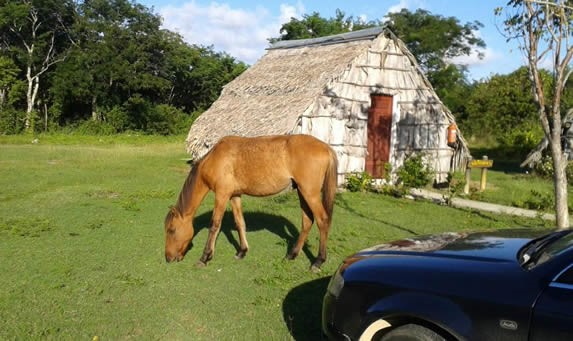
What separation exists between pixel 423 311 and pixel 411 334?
0.63 ft

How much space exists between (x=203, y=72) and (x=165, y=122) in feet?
17.1

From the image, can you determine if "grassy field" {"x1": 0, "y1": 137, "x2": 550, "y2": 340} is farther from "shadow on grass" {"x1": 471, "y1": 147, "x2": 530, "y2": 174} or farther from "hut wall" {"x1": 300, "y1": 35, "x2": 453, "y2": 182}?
"shadow on grass" {"x1": 471, "y1": 147, "x2": 530, "y2": 174}

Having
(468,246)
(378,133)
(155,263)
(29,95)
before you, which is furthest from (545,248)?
(29,95)

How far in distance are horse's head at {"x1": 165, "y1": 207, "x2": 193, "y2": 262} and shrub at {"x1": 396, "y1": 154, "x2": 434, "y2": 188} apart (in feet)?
25.2

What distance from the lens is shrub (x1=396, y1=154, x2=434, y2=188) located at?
12.8 metres

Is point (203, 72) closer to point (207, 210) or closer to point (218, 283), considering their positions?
point (207, 210)

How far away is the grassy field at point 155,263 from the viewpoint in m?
4.53

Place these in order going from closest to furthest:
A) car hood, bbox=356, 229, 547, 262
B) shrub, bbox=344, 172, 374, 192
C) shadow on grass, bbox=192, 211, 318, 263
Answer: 1. car hood, bbox=356, 229, 547, 262
2. shadow on grass, bbox=192, 211, 318, 263
3. shrub, bbox=344, 172, 374, 192

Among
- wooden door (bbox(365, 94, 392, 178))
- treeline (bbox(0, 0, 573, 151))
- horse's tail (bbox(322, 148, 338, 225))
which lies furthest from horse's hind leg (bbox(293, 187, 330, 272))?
treeline (bbox(0, 0, 573, 151))

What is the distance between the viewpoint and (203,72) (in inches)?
1458

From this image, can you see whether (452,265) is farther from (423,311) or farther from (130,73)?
(130,73)

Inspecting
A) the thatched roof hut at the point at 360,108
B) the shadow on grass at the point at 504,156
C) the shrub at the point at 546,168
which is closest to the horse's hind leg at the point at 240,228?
the thatched roof hut at the point at 360,108

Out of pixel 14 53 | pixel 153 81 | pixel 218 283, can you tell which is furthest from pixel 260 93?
pixel 14 53

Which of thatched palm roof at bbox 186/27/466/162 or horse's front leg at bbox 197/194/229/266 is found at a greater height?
thatched palm roof at bbox 186/27/466/162
